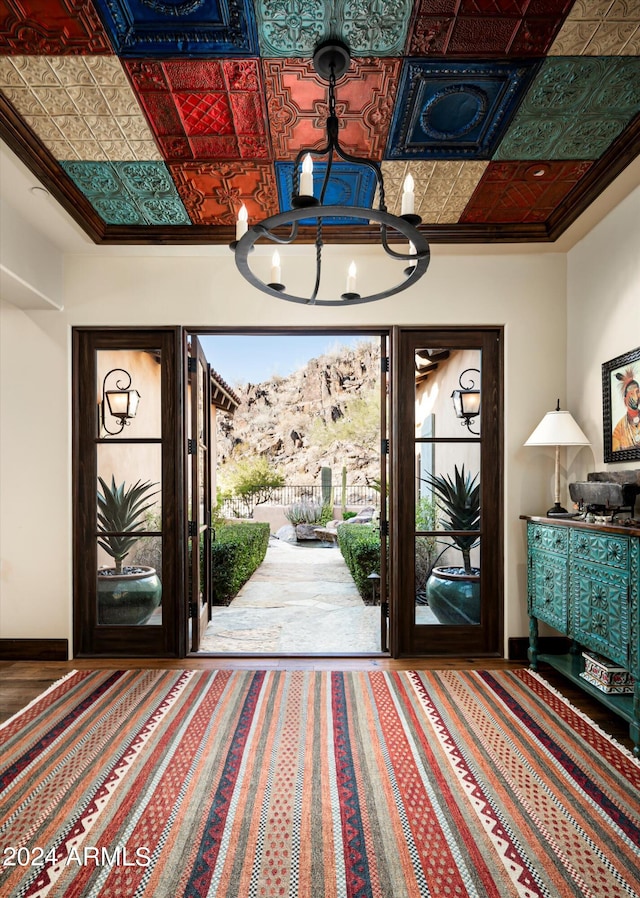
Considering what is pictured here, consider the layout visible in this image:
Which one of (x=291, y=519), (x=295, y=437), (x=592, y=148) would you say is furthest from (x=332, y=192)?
(x=295, y=437)

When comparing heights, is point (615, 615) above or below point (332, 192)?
below

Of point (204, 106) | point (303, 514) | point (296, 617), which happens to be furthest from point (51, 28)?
point (303, 514)

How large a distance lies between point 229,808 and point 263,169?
2906 mm

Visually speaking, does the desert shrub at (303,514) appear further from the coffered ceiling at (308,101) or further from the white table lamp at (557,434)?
the coffered ceiling at (308,101)

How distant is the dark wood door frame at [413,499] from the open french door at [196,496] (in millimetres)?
1350

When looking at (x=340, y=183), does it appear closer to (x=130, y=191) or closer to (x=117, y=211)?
(x=130, y=191)

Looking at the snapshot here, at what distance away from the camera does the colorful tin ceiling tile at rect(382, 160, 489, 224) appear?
9.09 ft

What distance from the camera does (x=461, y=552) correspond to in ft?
12.0

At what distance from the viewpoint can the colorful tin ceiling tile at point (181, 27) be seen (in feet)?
5.99

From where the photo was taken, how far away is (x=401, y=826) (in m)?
1.91

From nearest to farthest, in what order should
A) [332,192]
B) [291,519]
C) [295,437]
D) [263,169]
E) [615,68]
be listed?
[615,68] → [263,169] → [332,192] → [291,519] → [295,437]

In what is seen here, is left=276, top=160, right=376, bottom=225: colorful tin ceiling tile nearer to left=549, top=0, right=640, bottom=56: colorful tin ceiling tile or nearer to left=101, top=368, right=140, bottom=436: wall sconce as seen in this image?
left=549, top=0, right=640, bottom=56: colorful tin ceiling tile

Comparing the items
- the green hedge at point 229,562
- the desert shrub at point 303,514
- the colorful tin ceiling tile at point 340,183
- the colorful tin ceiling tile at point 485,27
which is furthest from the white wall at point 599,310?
the desert shrub at point 303,514

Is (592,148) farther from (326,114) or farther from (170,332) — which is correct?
(170,332)
